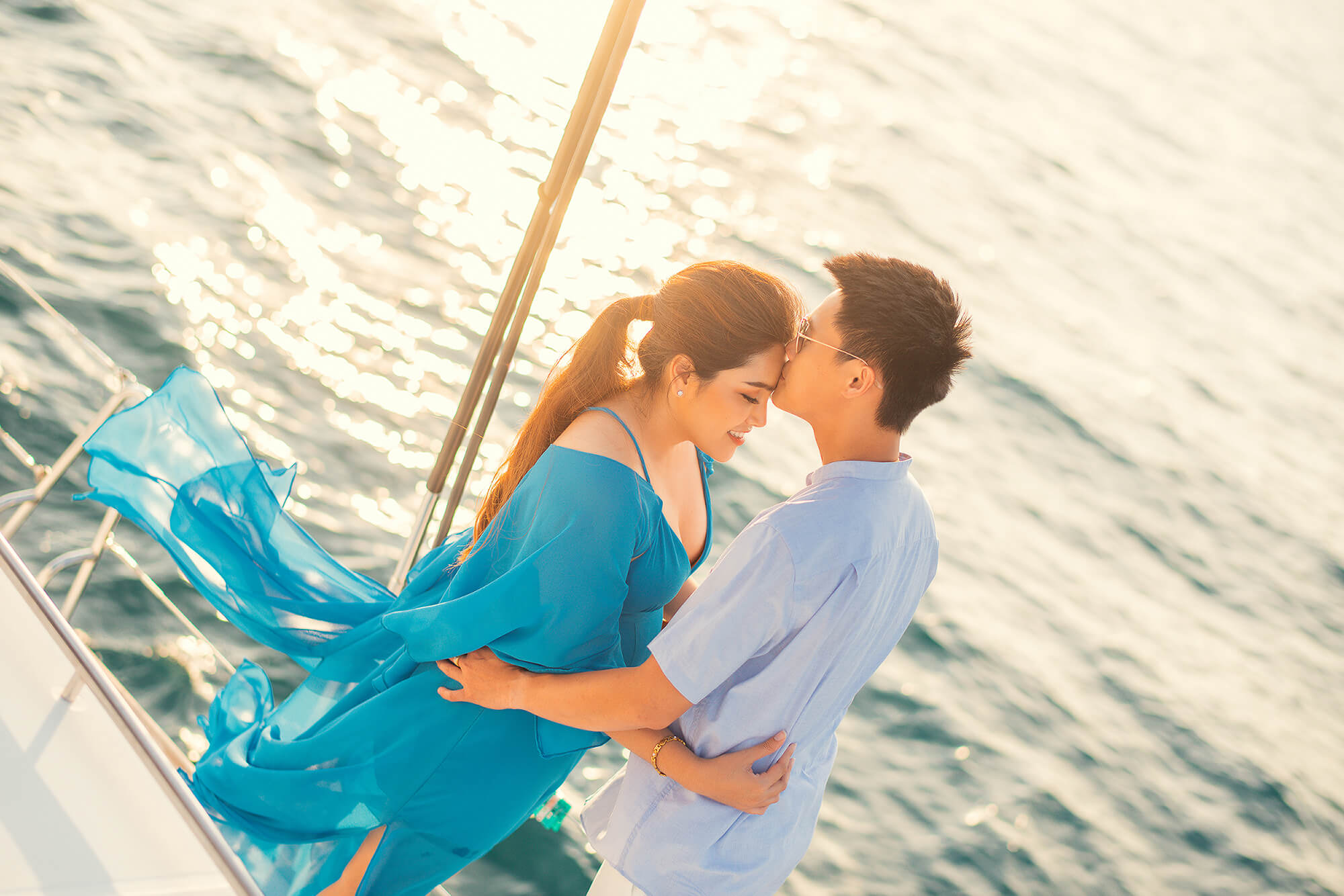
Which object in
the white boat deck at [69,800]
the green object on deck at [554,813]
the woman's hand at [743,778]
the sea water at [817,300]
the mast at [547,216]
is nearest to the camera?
the white boat deck at [69,800]

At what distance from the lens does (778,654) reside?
1776mm

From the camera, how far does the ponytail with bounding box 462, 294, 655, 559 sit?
2064mm

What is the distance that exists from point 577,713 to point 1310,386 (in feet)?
38.7

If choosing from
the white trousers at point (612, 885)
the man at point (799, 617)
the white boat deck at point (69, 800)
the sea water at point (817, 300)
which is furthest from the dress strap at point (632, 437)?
the sea water at point (817, 300)

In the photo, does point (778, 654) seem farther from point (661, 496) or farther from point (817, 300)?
point (817, 300)

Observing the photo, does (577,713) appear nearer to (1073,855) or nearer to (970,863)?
(970,863)

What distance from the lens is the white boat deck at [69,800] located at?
66.6 inches

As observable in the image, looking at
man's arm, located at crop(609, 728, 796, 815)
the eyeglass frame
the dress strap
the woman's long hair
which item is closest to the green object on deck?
the woman's long hair

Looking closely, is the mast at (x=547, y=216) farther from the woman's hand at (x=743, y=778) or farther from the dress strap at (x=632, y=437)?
the woman's hand at (x=743, y=778)

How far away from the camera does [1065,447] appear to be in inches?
353

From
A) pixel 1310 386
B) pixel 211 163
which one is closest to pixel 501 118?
pixel 211 163

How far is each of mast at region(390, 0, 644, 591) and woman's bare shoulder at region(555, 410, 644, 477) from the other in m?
0.30

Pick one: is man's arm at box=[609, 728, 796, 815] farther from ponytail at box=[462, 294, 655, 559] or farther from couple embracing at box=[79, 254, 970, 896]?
ponytail at box=[462, 294, 655, 559]

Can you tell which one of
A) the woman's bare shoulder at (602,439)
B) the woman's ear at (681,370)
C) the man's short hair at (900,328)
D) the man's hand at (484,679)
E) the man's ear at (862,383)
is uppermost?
the man's short hair at (900,328)
